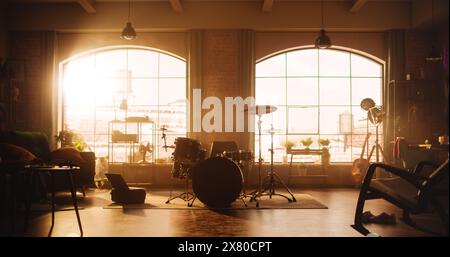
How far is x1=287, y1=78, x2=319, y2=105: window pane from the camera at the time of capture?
31.3ft

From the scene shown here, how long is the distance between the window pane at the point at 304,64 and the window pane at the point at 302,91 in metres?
0.16

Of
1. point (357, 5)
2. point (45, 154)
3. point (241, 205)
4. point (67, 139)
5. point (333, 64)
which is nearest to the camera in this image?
point (241, 205)

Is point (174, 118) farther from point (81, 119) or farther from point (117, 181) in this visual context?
point (117, 181)

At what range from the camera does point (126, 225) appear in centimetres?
429

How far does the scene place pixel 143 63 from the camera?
9750mm

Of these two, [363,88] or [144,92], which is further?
[144,92]

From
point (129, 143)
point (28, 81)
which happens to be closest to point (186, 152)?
point (129, 143)

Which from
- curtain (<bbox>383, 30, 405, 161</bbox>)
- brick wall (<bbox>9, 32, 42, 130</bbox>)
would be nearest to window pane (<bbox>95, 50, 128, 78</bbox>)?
brick wall (<bbox>9, 32, 42, 130</bbox>)

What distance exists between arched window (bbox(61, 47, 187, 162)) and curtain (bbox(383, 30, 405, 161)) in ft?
14.3

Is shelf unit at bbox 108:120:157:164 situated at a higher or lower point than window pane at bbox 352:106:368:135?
lower

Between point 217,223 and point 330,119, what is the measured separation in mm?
5700

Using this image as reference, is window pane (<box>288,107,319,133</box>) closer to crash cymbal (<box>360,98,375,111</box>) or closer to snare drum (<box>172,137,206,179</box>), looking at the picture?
crash cymbal (<box>360,98,375,111</box>)
